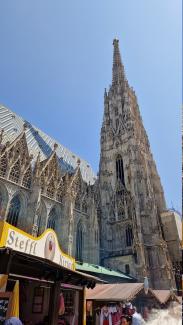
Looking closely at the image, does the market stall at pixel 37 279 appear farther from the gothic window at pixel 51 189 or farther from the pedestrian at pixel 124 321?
the gothic window at pixel 51 189

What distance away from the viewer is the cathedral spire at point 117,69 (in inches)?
1972

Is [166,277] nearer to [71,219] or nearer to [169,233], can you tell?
[169,233]

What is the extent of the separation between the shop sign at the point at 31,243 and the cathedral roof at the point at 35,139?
1870 cm

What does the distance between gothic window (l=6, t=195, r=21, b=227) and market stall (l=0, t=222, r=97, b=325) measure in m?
11.2

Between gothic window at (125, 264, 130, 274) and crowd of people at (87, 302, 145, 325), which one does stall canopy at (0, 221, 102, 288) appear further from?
gothic window at (125, 264, 130, 274)

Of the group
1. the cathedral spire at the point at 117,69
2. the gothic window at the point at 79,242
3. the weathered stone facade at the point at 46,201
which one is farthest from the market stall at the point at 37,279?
the cathedral spire at the point at 117,69

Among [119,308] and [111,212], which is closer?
[119,308]

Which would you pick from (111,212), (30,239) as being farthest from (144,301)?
(111,212)

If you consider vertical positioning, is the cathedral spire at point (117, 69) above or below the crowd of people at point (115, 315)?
above

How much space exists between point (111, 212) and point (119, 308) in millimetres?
21875

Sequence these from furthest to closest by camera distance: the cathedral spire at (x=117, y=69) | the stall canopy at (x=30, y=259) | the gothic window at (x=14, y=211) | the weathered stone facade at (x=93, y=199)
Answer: the cathedral spire at (x=117, y=69)
the weathered stone facade at (x=93, y=199)
the gothic window at (x=14, y=211)
the stall canopy at (x=30, y=259)

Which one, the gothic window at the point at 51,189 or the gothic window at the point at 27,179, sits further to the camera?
the gothic window at the point at 51,189

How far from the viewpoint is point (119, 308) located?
11297mm

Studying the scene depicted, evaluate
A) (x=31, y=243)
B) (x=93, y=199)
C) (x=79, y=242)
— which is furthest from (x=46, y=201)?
(x=31, y=243)
